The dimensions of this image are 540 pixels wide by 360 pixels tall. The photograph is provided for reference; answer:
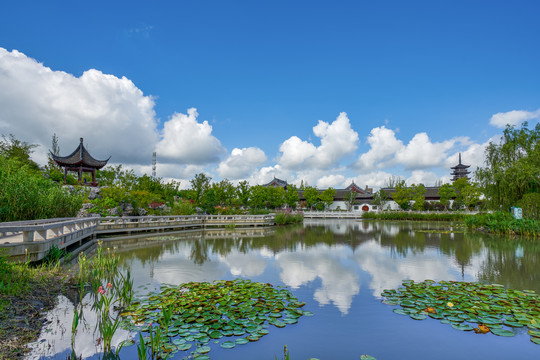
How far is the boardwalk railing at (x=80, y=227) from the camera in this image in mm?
8531

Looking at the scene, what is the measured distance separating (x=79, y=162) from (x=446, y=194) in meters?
53.6

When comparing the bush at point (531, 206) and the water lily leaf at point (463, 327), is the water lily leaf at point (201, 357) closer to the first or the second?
the water lily leaf at point (463, 327)

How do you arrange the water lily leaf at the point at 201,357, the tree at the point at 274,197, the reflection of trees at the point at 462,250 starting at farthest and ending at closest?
the tree at the point at 274,197 → the reflection of trees at the point at 462,250 → the water lily leaf at the point at 201,357

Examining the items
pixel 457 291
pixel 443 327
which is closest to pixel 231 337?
pixel 443 327

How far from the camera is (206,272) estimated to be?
9633 mm

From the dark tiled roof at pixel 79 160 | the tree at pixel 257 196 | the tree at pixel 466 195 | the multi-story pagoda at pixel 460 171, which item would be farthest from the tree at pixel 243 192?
the multi-story pagoda at pixel 460 171

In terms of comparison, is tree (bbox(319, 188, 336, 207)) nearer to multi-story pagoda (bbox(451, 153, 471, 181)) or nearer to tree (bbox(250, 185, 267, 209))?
tree (bbox(250, 185, 267, 209))

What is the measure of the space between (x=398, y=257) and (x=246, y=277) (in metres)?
6.92

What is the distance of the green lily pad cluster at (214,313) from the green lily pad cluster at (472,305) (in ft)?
7.85

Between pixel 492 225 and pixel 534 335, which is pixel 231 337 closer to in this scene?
pixel 534 335

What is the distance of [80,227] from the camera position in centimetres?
1460

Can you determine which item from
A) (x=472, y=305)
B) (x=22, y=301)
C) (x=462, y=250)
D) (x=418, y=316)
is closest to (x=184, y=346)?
(x=22, y=301)

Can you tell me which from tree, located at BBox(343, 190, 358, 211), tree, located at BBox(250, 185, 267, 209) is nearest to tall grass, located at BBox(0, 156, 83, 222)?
tree, located at BBox(250, 185, 267, 209)

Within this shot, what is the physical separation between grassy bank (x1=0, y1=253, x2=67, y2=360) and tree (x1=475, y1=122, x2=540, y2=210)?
84.7 ft
